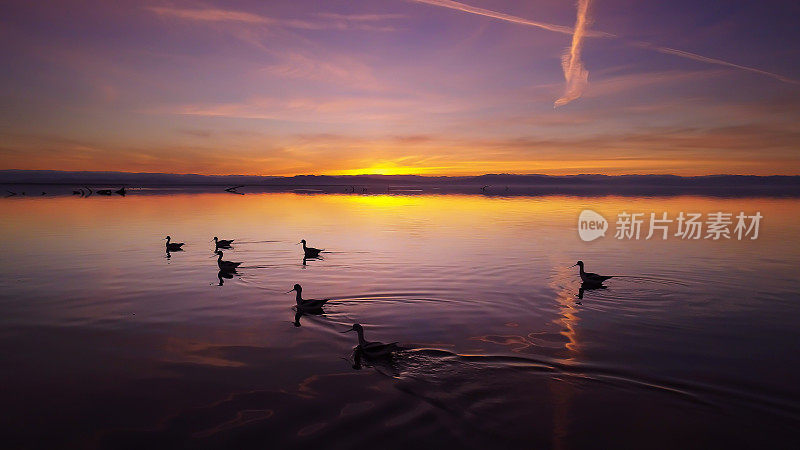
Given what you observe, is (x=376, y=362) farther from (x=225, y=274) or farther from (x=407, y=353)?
(x=225, y=274)

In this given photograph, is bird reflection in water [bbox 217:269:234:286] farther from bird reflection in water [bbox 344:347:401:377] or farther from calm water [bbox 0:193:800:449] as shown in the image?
bird reflection in water [bbox 344:347:401:377]

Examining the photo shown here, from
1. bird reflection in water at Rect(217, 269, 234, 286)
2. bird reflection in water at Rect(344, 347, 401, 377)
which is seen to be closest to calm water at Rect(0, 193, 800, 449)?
bird reflection in water at Rect(344, 347, 401, 377)

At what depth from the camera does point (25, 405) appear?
32.2 ft

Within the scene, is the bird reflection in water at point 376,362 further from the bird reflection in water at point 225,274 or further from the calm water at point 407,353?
the bird reflection in water at point 225,274

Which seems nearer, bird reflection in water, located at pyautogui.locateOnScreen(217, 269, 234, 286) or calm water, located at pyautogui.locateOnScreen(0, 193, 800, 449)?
calm water, located at pyautogui.locateOnScreen(0, 193, 800, 449)

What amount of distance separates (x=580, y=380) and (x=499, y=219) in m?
Answer: 38.9

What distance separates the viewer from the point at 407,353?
41.5 ft

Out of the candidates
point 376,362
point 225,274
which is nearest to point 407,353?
point 376,362

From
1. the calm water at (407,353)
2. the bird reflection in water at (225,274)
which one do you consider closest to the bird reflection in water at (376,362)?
the calm water at (407,353)

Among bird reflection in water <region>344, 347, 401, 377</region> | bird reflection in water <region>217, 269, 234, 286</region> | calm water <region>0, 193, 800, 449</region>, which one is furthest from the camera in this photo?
bird reflection in water <region>217, 269, 234, 286</region>

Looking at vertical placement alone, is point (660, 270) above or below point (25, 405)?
above

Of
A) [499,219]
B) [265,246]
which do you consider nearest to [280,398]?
[265,246]

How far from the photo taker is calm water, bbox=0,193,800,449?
901 cm

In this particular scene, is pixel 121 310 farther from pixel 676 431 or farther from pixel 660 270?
pixel 660 270
